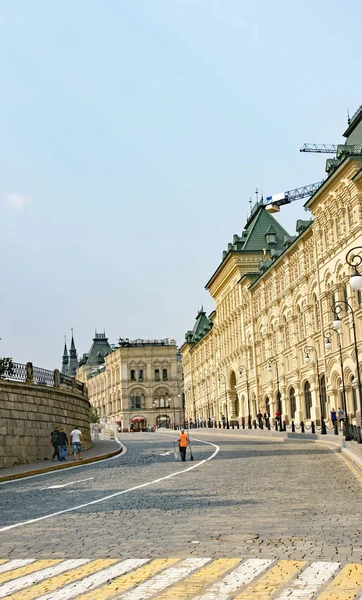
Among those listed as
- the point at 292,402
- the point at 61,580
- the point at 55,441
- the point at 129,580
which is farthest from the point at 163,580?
the point at 292,402

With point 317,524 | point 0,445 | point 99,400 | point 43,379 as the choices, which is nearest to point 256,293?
point 43,379

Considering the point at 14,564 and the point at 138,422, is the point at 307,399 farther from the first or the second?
the point at 138,422

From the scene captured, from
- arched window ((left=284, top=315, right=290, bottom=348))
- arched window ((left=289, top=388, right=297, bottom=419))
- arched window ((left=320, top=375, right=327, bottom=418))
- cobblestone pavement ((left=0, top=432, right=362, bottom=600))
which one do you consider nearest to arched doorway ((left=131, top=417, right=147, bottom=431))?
arched window ((left=289, top=388, right=297, bottom=419))

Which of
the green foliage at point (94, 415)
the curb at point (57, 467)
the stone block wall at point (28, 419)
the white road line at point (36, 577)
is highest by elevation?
the green foliage at point (94, 415)

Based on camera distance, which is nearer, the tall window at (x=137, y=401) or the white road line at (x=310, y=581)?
the white road line at (x=310, y=581)

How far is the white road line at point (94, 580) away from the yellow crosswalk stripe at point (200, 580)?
2.66 feet

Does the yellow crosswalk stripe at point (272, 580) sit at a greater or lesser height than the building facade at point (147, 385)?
lesser

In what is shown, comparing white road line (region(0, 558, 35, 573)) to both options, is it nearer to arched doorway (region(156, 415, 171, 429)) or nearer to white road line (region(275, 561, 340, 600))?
white road line (region(275, 561, 340, 600))

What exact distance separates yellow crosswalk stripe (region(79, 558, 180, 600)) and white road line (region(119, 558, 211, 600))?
108 millimetres

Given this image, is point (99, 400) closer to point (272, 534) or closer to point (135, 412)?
point (135, 412)

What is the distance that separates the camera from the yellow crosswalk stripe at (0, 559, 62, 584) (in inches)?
323

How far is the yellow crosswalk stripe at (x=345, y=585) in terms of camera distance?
6.88 metres

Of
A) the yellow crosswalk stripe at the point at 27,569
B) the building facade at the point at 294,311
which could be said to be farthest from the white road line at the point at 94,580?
the building facade at the point at 294,311

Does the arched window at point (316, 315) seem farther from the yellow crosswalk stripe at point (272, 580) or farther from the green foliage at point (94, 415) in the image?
the green foliage at point (94, 415)
